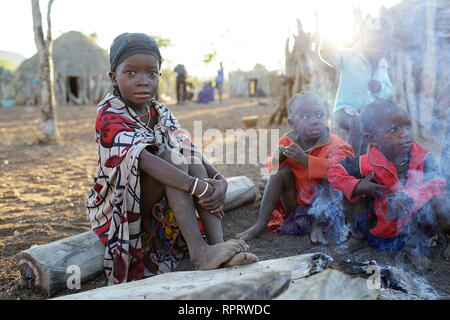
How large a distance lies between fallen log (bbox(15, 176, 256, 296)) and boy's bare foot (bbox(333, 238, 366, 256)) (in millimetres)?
1468

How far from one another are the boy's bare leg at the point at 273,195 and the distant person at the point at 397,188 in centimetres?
47

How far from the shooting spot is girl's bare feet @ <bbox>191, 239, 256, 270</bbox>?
173cm

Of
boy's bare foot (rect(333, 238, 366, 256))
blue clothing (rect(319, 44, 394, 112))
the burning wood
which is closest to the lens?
the burning wood

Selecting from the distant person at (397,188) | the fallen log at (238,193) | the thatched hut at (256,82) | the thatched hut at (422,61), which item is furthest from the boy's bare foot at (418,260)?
the thatched hut at (256,82)

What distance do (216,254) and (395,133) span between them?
1.32 meters

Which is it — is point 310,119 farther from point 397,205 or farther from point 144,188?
point 144,188

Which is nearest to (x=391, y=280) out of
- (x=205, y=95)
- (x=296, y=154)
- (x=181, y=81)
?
(x=296, y=154)

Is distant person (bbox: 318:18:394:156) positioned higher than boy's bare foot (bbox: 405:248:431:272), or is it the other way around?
distant person (bbox: 318:18:394:156)

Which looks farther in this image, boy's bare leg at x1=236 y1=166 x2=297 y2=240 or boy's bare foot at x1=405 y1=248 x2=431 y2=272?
boy's bare leg at x1=236 y1=166 x2=297 y2=240

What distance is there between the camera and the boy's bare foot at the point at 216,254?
5.68 feet

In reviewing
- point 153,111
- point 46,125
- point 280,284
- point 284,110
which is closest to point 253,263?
point 280,284

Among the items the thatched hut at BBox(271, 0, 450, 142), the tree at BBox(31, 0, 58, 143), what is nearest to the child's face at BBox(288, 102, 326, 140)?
the thatched hut at BBox(271, 0, 450, 142)

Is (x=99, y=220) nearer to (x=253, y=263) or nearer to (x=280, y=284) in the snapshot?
(x=253, y=263)

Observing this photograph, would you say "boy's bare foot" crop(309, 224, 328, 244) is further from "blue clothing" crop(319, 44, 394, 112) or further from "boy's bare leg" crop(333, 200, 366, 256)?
"blue clothing" crop(319, 44, 394, 112)
